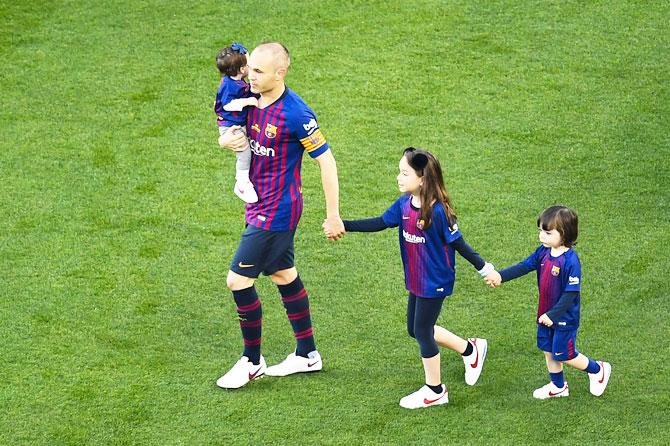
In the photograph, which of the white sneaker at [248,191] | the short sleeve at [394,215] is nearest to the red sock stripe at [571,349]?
the short sleeve at [394,215]

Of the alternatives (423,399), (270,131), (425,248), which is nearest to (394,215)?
(425,248)

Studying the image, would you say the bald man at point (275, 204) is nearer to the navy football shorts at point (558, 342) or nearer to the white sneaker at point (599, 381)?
the navy football shorts at point (558, 342)

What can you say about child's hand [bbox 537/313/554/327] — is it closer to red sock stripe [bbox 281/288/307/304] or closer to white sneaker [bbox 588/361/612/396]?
white sneaker [bbox 588/361/612/396]

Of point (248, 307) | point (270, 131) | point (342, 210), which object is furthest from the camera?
point (342, 210)

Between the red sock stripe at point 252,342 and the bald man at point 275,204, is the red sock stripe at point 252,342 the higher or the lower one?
the lower one

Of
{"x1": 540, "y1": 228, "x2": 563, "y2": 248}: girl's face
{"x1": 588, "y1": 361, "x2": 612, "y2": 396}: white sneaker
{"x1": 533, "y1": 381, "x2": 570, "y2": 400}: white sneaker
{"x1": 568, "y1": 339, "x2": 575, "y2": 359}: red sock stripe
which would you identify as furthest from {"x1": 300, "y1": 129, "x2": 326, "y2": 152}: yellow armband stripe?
{"x1": 588, "y1": 361, "x2": 612, "y2": 396}: white sneaker

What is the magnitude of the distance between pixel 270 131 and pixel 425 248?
1.07 meters

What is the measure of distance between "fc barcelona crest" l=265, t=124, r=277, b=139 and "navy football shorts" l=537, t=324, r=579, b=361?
1831 mm

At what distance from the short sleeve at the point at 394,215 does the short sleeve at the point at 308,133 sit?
1.62 ft

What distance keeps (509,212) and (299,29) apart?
11.3 feet

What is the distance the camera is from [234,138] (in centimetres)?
658

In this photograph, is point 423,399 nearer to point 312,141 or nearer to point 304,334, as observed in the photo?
point 304,334

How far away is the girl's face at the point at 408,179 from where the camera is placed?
629 centimetres

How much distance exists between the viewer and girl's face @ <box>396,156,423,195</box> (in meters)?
6.29
